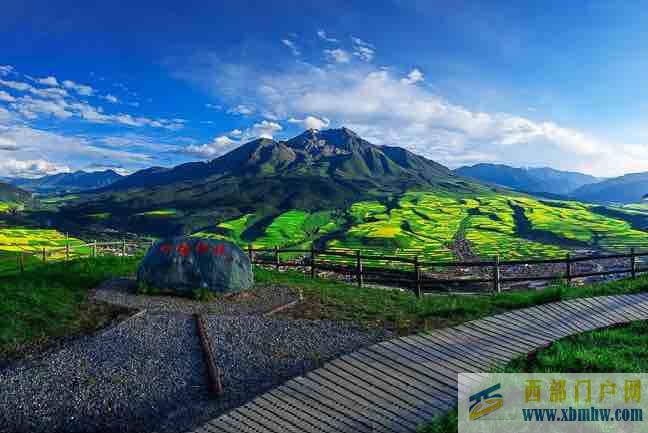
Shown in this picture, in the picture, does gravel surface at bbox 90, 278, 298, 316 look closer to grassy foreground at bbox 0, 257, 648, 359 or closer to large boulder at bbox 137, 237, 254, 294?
large boulder at bbox 137, 237, 254, 294

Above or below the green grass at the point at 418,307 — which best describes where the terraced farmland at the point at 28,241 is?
below

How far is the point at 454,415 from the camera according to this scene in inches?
224

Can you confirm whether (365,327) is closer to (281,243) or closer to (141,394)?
(141,394)

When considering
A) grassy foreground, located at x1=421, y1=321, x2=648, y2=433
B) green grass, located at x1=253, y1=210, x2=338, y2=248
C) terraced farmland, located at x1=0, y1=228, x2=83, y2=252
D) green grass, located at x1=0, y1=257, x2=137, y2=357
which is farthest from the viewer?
green grass, located at x1=253, y1=210, x2=338, y2=248

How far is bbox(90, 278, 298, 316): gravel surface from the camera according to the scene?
519 inches

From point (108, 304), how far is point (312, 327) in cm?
727

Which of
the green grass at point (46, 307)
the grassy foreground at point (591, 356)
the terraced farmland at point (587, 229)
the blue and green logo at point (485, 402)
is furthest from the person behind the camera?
the terraced farmland at point (587, 229)

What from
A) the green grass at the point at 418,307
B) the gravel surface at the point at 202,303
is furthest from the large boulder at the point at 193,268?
A: the green grass at the point at 418,307

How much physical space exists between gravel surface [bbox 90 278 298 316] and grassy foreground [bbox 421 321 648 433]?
7.84 meters

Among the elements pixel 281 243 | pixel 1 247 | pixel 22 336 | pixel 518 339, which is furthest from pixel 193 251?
pixel 1 247

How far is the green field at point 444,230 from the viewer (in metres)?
76.8

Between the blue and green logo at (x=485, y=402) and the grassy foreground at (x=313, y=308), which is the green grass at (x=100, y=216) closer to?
the grassy foreground at (x=313, y=308)

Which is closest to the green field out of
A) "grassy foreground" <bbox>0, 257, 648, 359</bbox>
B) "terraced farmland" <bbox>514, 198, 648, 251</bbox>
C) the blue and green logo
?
"terraced farmland" <bbox>514, 198, 648, 251</bbox>

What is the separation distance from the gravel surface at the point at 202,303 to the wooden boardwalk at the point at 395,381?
606 cm
